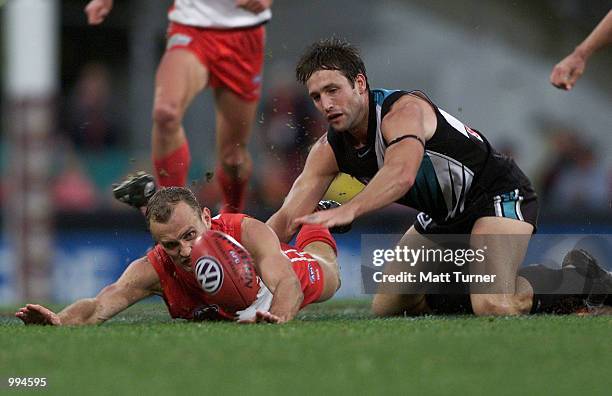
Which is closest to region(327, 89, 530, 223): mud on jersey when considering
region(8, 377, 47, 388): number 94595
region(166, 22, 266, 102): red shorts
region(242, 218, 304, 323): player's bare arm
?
region(242, 218, 304, 323): player's bare arm

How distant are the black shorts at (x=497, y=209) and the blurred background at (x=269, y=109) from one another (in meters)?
2.87

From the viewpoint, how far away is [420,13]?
1302cm

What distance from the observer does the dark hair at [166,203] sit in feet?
16.9

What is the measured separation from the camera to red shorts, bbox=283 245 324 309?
19.2ft

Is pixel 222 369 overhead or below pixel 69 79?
overhead

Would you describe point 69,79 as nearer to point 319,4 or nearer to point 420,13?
point 319,4

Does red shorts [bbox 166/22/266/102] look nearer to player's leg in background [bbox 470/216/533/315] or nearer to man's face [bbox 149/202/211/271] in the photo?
player's leg in background [bbox 470/216/533/315]

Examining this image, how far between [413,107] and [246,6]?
1.54 meters

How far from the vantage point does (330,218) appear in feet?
15.2

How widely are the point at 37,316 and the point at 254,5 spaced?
237 cm

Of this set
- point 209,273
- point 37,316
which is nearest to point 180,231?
point 209,273

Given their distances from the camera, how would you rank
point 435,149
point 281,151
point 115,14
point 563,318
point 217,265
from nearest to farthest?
1. point 217,265
2. point 563,318
3. point 435,149
4. point 281,151
5. point 115,14

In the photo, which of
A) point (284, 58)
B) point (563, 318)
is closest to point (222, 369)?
point (563, 318)

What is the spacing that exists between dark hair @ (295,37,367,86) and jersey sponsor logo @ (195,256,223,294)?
3.38ft
